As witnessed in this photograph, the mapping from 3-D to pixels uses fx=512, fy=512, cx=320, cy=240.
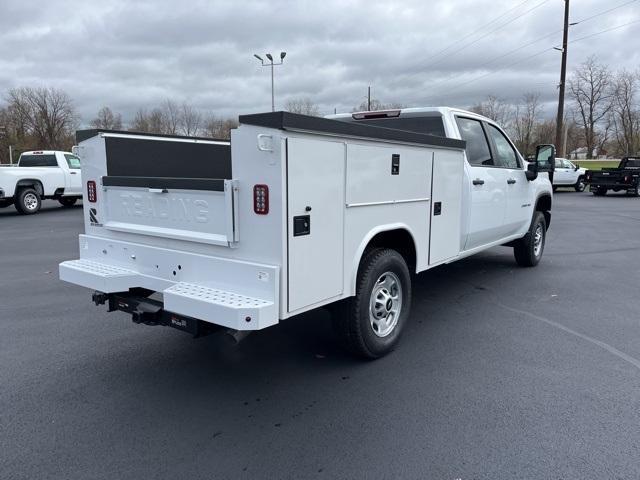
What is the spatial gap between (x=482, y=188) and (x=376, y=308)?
2256 mm

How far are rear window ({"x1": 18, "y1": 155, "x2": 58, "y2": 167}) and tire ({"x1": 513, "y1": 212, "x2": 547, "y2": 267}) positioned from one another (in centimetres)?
1510

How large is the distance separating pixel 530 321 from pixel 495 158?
2041 millimetres

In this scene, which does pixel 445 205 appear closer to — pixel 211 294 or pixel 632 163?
pixel 211 294

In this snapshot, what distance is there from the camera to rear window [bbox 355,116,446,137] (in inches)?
212

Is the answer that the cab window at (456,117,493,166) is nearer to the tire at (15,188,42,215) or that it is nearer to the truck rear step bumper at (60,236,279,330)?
the truck rear step bumper at (60,236,279,330)

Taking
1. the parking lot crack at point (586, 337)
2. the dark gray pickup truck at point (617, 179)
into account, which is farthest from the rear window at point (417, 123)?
the dark gray pickup truck at point (617, 179)

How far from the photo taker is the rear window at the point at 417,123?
5.39 m

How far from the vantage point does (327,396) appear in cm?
360

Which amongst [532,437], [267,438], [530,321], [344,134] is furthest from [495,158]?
[267,438]

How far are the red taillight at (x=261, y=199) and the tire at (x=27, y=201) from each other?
1568 centimetres

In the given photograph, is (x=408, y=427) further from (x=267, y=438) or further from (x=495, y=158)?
(x=495, y=158)

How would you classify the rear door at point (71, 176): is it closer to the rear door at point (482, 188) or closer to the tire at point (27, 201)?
the tire at point (27, 201)

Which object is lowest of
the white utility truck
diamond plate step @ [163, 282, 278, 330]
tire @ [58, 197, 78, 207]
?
tire @ [58, 197, 78, 207]

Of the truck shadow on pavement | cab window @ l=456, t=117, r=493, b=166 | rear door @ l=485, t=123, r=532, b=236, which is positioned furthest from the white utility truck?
rear door @ l=485, t=123, r=532, b=236
